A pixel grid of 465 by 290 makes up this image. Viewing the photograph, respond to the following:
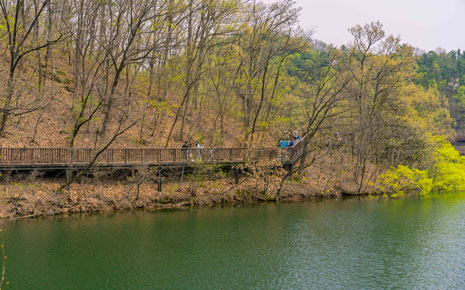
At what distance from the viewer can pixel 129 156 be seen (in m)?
24.7

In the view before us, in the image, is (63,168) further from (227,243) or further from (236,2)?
(236,2)

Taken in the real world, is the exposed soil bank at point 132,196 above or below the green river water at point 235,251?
above

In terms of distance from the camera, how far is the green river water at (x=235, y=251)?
14.0 meters

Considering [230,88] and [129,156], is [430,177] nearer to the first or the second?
[230,88]

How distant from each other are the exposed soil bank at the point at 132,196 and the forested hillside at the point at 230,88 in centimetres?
316

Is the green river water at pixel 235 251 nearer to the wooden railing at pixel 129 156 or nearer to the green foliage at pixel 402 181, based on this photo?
the wooden railing at pixel 129 156

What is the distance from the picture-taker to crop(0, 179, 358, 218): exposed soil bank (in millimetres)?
20656

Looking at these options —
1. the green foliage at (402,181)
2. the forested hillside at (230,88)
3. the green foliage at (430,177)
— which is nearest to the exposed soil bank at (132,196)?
the forested hillside at (230,88)

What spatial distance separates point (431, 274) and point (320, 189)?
16694mm

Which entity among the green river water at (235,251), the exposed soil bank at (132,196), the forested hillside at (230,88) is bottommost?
the green river water at (235,251)

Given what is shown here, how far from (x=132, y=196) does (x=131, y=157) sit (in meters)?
2.42

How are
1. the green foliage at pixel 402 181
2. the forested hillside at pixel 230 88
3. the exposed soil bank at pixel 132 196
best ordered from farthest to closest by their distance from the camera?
the green foliage at pixel 402 181 → the forested hillside at pixel 230 88 → the exposed soil bank at pixel 132 196

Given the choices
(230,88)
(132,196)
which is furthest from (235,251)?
(230,88)

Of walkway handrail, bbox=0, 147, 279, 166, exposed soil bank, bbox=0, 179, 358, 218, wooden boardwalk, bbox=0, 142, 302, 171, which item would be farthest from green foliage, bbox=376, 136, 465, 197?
walkway handrail, bbox=0, 147, 279, 166
